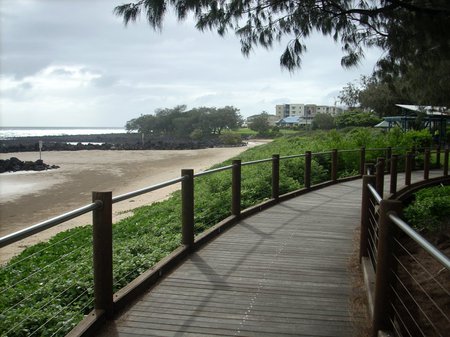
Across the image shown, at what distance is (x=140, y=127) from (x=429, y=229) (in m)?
128

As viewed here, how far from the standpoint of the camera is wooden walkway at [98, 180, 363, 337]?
3727 millimetres

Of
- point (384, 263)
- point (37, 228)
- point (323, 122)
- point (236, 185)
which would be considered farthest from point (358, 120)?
point (37, 228)

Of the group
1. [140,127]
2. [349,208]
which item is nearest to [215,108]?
[140,127]

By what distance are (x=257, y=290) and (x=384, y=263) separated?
1.74m

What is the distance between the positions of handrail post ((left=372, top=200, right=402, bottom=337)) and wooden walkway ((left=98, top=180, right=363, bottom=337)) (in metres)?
0.51

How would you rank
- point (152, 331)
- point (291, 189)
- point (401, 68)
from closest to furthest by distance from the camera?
1. point (152, 331)
2. point (401, 68)
3. point (291, 189)

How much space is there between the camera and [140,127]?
13188cm

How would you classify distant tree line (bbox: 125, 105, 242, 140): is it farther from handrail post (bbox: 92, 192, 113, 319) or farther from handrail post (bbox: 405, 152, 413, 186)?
handrail post (bbox: 92, 192, 113, 319)

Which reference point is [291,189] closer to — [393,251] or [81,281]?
[81,281]

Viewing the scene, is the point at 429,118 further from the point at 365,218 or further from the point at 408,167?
the point at 365,218

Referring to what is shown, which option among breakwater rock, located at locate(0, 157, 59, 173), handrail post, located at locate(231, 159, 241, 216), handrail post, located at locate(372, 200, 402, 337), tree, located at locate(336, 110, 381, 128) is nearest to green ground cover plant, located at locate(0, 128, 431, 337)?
handrail post, located at locate(231, 159, 241, 216)

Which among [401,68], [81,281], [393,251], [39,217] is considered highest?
[401,68]

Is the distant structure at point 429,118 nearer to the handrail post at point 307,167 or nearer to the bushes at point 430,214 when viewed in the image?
the handrail post at point 307,167

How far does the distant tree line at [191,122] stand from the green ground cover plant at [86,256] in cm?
8932
